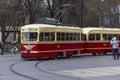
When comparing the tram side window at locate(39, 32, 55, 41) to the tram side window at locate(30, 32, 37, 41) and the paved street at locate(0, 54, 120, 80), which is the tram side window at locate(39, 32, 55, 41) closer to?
the tram side window at locate(30, 32, 37, 41)

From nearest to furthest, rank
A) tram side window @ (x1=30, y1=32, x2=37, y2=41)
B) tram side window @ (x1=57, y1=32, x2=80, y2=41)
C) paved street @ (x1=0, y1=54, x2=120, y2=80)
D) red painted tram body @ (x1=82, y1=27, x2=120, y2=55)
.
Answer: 1. paved street @ (x1=0, y1=54, x2=120, y2=80)
2. tram side window @ (x1=30, y1=32, x2=37, y2=41)
3. tram side window @ (x1=57, y1=32, x2=80, y2=41)
4. red painted tram body @ (x1=82, y1=27, x2=120, y2=55)

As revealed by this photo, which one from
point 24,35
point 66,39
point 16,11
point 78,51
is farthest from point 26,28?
point 16,11

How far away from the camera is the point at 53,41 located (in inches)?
1374

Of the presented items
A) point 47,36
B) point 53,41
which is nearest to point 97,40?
point 53,41

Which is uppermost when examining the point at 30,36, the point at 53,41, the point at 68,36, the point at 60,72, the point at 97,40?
the point at 30,36

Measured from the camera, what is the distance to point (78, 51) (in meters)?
39.8

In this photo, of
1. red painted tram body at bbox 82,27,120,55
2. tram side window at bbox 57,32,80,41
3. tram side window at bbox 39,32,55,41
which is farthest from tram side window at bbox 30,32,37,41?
red painted tram body at bbox 82,27,120,55

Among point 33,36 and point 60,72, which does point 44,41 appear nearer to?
point 33,36

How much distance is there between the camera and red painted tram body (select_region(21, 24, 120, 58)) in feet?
110

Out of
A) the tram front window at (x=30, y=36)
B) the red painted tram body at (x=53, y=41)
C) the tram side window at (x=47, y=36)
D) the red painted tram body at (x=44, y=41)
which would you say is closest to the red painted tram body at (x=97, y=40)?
the red painted tram body at (x=53, y=41)

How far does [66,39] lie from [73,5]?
24747 millimetres

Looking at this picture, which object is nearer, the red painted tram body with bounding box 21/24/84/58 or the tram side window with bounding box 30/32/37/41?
the red painted tram body with bounding box 21/24/84/58

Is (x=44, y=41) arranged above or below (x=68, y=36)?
below

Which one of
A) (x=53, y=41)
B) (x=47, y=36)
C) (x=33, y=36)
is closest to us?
(x=33, y=36)
